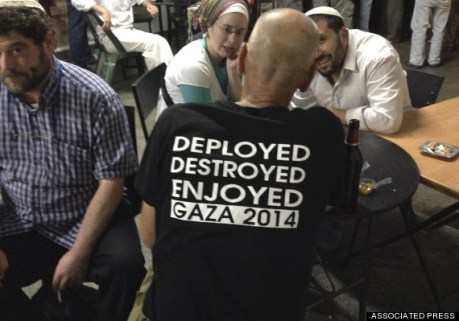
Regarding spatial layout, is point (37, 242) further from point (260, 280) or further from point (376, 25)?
point (376, 25)

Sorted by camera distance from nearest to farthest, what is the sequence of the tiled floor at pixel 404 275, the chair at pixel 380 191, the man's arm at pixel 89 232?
the chair at pixel 380 191, the man's arm at pixel 89 232, the tiled floor at pixel 404 275

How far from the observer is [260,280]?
40.2 inches

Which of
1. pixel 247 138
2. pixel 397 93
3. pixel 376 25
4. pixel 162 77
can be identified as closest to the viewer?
pixel 247 138

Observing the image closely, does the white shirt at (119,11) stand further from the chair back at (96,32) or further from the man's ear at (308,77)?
the man's ear at (308,77)

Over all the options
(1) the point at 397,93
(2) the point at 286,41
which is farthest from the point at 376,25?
(2) the point at 286,41

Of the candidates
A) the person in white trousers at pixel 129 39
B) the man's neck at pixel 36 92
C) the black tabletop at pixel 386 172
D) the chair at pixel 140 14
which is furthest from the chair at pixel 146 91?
the chair at pixel 140 14

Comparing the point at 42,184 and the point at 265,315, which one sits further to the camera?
the point at 42,184

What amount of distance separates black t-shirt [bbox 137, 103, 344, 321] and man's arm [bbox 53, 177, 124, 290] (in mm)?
494

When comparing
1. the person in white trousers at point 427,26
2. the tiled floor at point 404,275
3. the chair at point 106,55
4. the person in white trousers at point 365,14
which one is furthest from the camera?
the person in white trousers at point 365,14

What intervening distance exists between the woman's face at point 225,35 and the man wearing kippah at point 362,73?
1.01 ft

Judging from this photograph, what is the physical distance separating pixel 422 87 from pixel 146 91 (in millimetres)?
1348

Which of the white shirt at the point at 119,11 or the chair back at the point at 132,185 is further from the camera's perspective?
the white shirt at the point at 119,11

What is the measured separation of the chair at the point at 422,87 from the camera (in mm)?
2178

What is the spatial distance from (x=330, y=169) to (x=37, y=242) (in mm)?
1054
